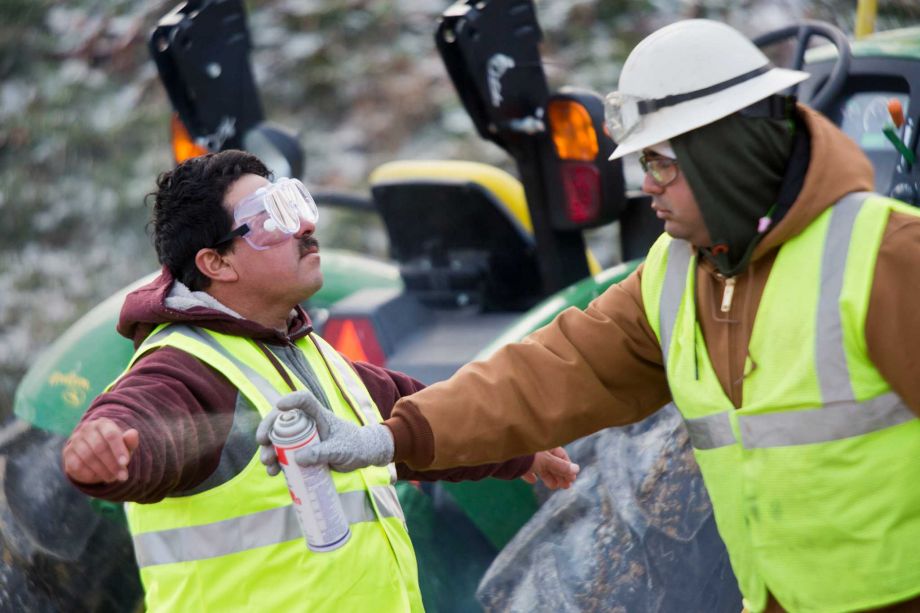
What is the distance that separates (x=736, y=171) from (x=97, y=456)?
116 centimetres

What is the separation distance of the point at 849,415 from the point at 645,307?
1.70 feet

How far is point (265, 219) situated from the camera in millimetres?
2607

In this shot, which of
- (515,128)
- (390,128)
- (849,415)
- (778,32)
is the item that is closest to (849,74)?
(778,32)

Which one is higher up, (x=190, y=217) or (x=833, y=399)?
(x=190, y=217)

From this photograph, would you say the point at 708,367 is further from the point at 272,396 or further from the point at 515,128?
the point at 515,128

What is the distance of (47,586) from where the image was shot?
366cm

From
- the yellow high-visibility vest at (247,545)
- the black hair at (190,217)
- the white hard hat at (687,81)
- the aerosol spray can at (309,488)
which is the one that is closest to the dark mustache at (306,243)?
the black hair at (190,217)

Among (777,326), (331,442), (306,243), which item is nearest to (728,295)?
(777,326)

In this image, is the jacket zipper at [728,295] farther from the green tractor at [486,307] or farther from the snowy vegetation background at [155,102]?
the snowy vegetation background at [155,102]

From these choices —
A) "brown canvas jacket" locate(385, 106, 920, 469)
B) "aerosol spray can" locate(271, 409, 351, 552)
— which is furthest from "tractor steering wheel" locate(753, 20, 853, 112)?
"aerosol spray can" locate(271, 409, 351, 552)

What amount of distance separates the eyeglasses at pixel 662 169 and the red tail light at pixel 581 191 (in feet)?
5.80

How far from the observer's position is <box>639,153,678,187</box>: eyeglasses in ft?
7.64

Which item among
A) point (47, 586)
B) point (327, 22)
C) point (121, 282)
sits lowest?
point (121, 282)

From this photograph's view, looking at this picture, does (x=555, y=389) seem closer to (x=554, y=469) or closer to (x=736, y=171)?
(x=554, y=469)
